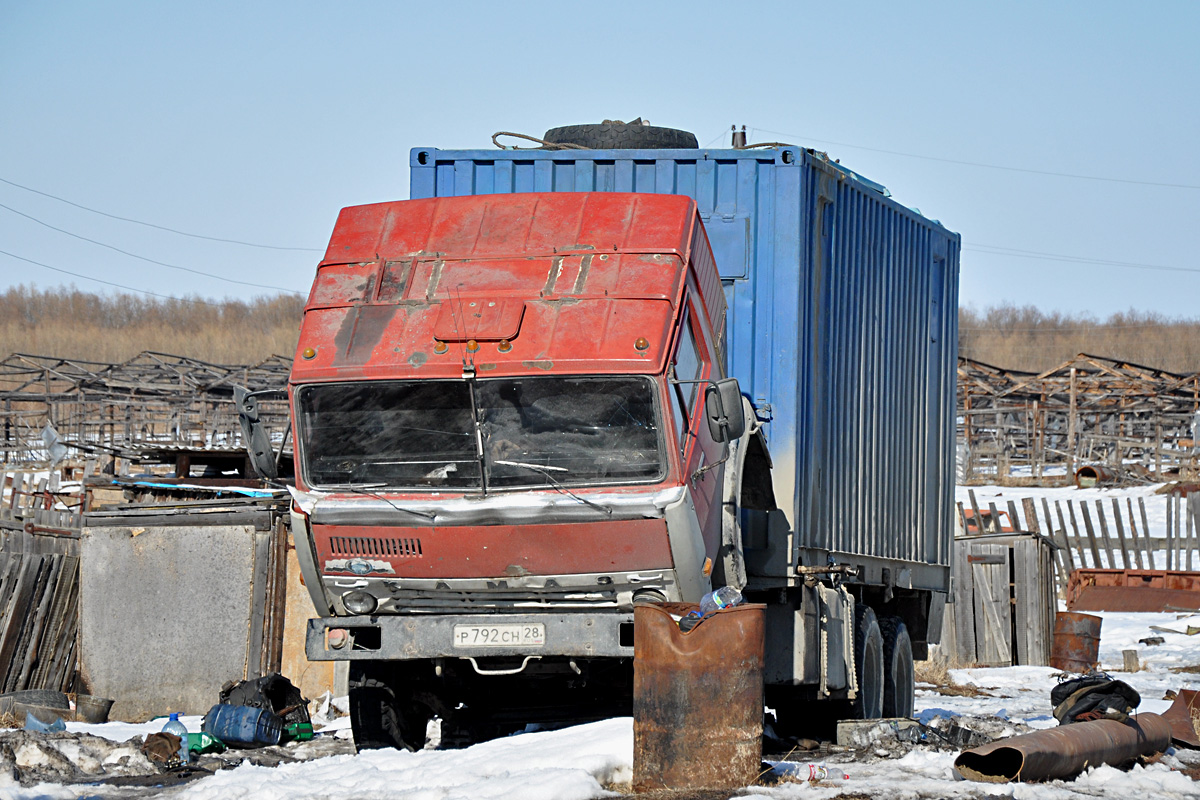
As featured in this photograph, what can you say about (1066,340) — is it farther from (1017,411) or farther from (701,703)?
(701,703)

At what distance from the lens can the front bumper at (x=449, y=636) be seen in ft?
24.0

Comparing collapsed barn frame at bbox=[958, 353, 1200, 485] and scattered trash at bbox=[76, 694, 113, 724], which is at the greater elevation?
collapsed barn frame at bbox=[958, 353, 1200, 485]

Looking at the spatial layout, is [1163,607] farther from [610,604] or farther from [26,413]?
[26,413]

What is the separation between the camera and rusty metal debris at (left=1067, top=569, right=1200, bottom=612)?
21.7 metres

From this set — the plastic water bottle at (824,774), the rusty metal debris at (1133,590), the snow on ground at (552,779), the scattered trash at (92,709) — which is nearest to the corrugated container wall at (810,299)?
the plastic water bottle at (824,774)

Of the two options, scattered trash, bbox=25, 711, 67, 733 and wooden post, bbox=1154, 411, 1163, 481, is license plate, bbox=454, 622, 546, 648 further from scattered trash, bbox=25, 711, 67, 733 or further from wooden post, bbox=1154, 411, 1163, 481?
wooden post, bbox=1154, 411, 1163, 481

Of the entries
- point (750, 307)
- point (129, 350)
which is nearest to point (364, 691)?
point (750, 307)

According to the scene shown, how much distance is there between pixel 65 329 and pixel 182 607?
10932 centimetres

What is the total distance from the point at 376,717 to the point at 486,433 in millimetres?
2284

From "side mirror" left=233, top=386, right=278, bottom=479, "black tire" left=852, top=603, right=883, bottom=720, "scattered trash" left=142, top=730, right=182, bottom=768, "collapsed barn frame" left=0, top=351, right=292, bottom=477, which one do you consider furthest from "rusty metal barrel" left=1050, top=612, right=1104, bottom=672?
"collapsed barn frame" left=0, top=351, right=292, bottom=477

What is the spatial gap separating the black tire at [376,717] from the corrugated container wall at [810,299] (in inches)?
106

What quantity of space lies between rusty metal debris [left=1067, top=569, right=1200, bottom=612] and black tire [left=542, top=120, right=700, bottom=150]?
15126mm

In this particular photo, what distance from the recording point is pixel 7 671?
12.4m

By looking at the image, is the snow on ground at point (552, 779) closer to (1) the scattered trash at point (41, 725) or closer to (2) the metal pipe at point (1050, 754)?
(2) the metal pipe at point (1050, 754)
